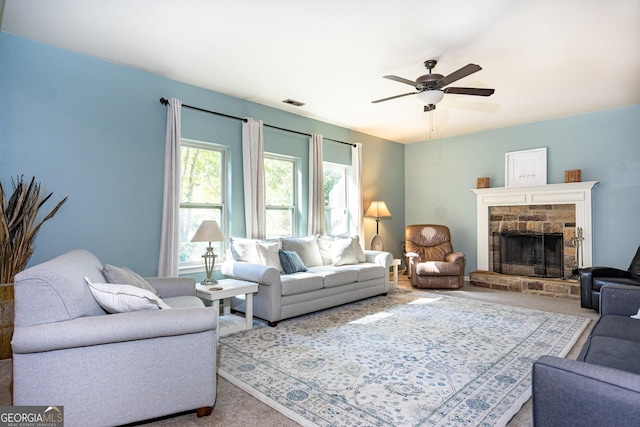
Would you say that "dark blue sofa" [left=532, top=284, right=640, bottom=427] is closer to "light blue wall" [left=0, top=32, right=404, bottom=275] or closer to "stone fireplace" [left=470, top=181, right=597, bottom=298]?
"light blue wall" [left=0, top=32, right=404, bottom=275]

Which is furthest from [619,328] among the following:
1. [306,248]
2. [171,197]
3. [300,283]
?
[171,197]

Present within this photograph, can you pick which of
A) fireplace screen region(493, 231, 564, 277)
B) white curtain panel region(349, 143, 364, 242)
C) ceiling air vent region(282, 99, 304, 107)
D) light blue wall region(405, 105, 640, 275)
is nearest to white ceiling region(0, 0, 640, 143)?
ceiling air vent region(282, 99, 304, 107)

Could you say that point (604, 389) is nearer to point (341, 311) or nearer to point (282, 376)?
point (282, 376)

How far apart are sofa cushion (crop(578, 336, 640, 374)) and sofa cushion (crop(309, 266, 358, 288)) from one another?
8.78 feet

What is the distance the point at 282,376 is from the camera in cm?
257

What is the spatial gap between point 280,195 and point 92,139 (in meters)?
2.54

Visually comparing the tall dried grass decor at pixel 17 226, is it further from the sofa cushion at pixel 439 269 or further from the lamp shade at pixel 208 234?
the sofa cushion at pixel 439 269

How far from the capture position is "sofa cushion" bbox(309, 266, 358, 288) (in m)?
4.32

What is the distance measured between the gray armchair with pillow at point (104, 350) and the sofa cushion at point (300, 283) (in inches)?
70.7

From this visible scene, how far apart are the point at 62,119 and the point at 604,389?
4.33 m

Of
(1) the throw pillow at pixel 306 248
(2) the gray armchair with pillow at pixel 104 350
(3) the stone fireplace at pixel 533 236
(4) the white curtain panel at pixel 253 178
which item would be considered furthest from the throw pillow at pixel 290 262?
(3) the stone fireplace at pixel 533 236

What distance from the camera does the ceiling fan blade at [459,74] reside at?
298cm

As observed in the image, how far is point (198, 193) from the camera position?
4.45 meters

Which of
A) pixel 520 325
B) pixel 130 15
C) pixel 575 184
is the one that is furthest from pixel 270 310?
pixel 575 184
